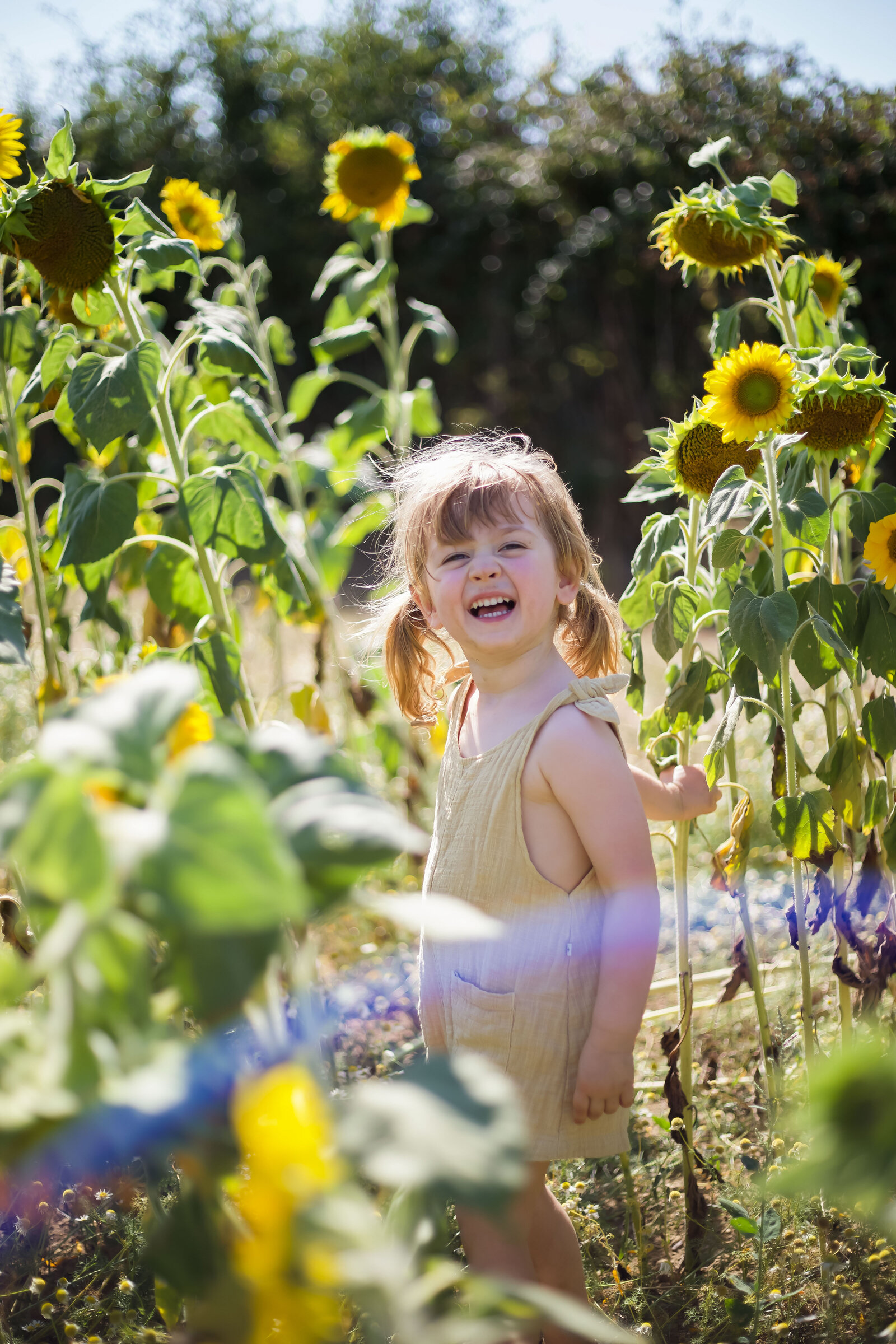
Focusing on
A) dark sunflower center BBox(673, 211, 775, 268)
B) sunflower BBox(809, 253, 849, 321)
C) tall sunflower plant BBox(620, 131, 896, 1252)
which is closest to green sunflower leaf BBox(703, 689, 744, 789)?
tall sunflower plant BBox(620, 131, 896, 1252)

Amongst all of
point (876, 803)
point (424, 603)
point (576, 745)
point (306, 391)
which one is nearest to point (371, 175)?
point (306, 391)

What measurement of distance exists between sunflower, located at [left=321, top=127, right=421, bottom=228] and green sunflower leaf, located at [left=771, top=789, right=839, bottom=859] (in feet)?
5.45

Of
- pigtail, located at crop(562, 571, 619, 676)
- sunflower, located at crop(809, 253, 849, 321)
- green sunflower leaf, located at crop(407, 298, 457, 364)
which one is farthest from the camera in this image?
green sunflower leaf, located at crop(407, 298, 457, 364)

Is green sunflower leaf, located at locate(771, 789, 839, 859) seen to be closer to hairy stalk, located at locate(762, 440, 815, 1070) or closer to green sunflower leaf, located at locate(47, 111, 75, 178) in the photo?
hairy stalk, located at locate(762, 440, 815, 1070)

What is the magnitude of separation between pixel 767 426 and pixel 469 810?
53cm

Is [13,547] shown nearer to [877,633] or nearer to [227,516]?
[227,516]

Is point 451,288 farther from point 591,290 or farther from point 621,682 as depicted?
point 621,682

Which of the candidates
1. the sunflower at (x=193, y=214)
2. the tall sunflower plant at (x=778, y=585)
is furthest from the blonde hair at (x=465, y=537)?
the sunflower at (x=193, y=214)

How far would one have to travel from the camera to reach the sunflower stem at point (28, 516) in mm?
1379

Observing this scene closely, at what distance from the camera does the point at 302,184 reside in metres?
7.91

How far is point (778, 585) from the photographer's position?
3.55 ft

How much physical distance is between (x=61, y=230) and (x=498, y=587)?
0.64 metres

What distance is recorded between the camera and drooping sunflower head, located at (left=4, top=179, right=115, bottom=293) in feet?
3.83

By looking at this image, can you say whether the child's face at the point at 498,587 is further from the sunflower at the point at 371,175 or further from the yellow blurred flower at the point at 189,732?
the sunflower at the point at 371,175
